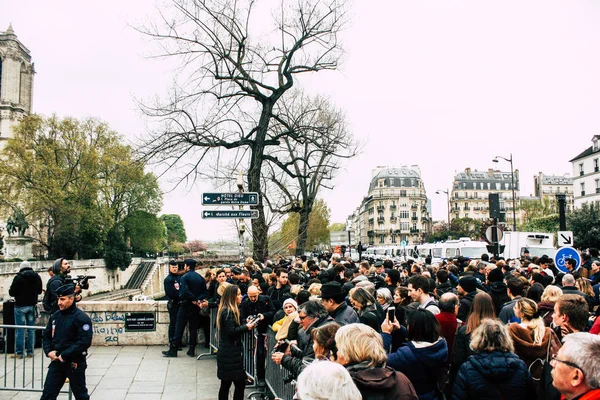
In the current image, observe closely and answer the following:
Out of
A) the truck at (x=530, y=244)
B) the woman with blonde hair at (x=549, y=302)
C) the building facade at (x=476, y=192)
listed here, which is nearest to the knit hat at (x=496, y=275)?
the woman with blonde hair at (x=549, y=302)

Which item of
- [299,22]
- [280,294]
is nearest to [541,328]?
[280,294]

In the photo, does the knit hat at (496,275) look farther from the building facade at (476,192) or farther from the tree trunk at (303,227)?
the building facade at (476,192)

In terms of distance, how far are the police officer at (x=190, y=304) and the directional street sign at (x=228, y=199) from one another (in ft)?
8.19

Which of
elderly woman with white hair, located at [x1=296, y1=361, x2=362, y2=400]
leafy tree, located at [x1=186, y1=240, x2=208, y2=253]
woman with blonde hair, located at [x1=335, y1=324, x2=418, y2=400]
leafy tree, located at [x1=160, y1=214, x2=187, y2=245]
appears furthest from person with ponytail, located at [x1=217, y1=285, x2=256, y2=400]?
leafy tree, located at [x1=160, y1=214, x2=187, y2=245]

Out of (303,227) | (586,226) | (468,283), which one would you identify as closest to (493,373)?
(468,283)

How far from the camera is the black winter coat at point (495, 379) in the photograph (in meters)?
3.56

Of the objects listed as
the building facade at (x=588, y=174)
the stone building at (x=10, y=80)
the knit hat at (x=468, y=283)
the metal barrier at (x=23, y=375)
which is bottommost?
the metal barrier at (x=23, y=375)

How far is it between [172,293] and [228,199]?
310 cm

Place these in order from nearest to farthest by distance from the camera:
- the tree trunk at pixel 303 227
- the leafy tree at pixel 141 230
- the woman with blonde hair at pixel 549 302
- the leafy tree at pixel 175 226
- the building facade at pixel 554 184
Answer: the woman with blonde hair at pixel 549 302, the tree trunk at pixel 303 227, the leafy tree at pixel 141 230, the building facade at pixel 554 184, the leafy tree at pixel 175 226

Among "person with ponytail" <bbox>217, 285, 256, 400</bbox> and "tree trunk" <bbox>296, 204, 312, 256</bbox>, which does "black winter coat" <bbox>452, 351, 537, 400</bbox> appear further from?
"tree trunk" <bbox>296, 204, 312, 256</bbox>

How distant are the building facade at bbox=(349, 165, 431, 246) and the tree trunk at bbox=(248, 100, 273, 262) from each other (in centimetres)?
9721

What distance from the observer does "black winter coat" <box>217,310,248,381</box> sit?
19.8ft

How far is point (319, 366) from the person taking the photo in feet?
8.46

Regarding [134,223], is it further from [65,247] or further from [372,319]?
[372,319]
